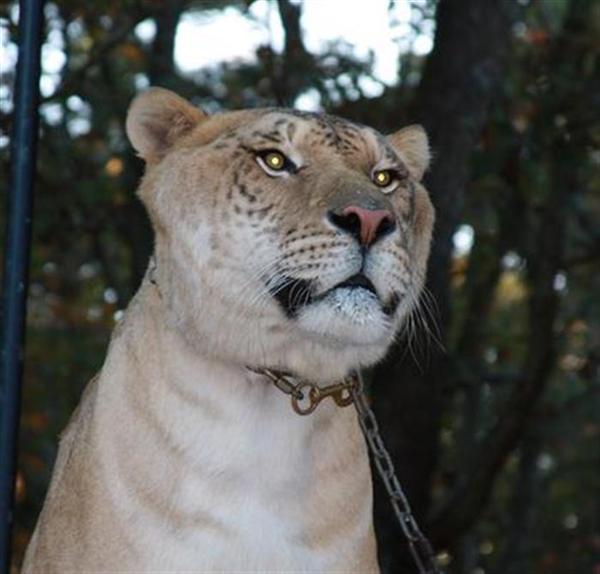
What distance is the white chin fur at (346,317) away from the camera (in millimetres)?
3957

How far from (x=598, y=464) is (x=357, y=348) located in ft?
23.7

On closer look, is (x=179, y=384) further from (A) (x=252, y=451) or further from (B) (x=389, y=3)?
(B) (x=389, y=3)

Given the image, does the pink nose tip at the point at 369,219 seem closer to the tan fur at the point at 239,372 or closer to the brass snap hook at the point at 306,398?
the tan fur at the point at 239,372

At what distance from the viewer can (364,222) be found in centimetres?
389

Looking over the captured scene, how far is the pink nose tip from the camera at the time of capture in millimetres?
3891

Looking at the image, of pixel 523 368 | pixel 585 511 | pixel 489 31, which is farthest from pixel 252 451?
pixel 585 511

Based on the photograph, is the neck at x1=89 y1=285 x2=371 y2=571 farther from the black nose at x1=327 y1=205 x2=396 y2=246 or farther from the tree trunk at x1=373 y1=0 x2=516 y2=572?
the tree trunk at x1=373 y1=0 x2=516 y2=572

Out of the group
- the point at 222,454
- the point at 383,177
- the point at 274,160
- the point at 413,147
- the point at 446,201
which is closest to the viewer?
the point at 222,454

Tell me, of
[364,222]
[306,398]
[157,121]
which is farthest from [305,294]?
[157,121]

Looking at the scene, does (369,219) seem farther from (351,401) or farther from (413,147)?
(413,147)

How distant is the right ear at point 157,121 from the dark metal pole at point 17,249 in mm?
241

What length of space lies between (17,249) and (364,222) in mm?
950

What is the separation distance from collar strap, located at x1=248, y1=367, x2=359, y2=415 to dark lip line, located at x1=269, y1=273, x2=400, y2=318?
0.57 feet

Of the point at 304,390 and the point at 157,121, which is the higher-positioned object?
the point at 157,121
